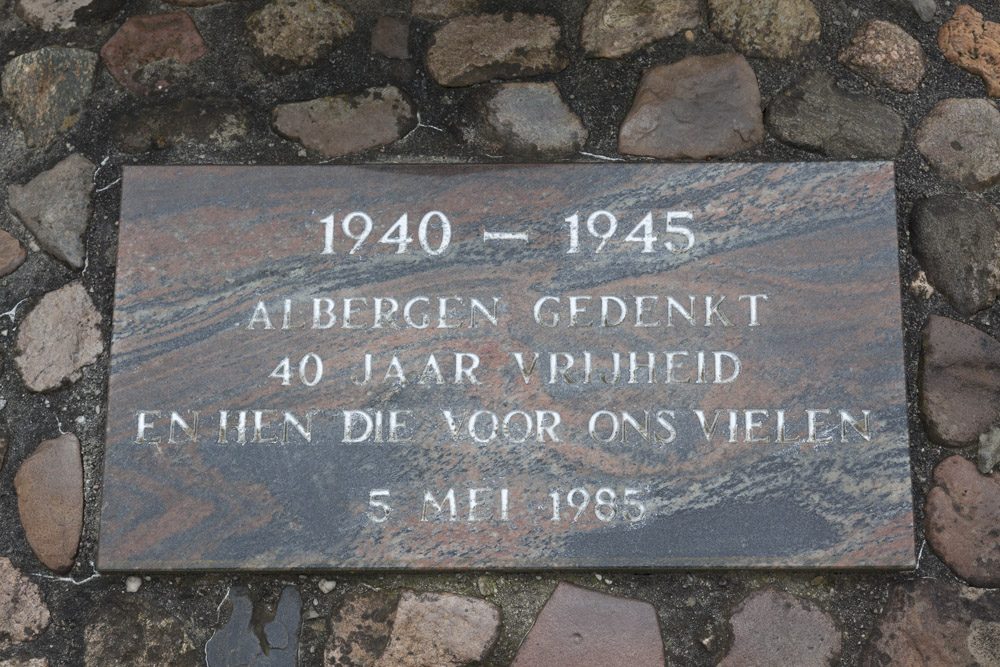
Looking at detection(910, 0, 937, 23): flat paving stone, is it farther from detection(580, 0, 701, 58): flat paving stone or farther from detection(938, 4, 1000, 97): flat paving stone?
detection(580, 0, 701, 58): flat paving stone

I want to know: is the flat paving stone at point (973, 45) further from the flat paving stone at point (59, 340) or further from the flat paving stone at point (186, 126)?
the flat paving stone at point (59, 340)

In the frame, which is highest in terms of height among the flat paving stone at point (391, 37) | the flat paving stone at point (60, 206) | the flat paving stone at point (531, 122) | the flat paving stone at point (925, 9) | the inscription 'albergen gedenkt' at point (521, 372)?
the flat paving stone at point (391, 37)

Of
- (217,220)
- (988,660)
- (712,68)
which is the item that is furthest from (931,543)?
(217,220)

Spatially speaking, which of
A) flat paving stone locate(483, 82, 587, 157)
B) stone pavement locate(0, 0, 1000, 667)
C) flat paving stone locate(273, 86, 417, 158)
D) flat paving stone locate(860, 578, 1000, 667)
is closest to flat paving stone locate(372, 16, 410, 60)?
stone pavement locate(0, 0, 1000, 667)

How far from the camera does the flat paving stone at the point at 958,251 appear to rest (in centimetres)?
213

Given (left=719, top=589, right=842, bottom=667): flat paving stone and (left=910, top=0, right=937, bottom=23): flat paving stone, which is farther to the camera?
(left=910, top=0, right=937, bottom=23): flat paving stone

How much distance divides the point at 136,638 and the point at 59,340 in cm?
71

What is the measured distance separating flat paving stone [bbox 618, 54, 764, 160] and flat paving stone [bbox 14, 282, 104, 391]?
1.33 m

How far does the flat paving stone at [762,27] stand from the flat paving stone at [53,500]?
6.04 ft

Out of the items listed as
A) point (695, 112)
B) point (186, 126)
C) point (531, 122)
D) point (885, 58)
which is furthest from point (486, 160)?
point (885, 58)

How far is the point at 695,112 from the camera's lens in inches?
86.0

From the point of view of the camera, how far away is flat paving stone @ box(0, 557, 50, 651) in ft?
6.58

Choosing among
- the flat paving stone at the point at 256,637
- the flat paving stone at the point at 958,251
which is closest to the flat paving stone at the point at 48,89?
the flat paving stone at the point at 256,637

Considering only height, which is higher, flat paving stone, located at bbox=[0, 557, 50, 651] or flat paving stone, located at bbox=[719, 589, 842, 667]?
flat paving stone, located at bbox=[0, 557, 50, 651]
